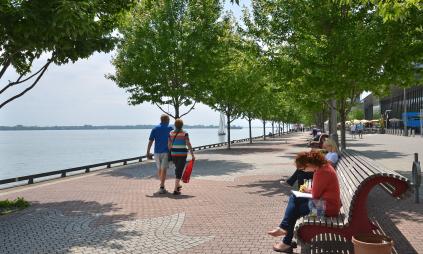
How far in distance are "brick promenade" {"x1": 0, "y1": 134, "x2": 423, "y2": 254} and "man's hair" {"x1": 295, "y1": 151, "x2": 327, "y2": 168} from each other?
122 centimetres

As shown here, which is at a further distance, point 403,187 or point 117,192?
point 117,192

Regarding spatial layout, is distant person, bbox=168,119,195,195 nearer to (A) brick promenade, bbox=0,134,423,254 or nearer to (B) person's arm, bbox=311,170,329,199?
(A) brick promenade, bbox=0,134,423,254

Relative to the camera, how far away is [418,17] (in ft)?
43.2

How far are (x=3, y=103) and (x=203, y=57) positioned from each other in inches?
653

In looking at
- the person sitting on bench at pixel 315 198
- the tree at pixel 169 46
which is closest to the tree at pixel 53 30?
the person sitting on bench at pixel 315 198

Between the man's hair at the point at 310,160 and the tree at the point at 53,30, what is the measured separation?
189 inches

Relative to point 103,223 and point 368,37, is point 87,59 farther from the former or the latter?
point 368,37

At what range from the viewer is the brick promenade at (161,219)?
23.2ft

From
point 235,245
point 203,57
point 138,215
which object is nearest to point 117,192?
point 138,215

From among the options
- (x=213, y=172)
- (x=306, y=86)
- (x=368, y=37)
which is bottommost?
(x=213, y=172)

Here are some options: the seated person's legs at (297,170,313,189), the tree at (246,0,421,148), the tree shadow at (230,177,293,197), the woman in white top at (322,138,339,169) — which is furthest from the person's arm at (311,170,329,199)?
the tree at (246,0,421,148)

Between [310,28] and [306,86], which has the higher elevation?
[310,28]

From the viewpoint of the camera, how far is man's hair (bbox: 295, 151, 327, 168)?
6488 millimetres

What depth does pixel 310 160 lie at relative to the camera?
6.51 metres
